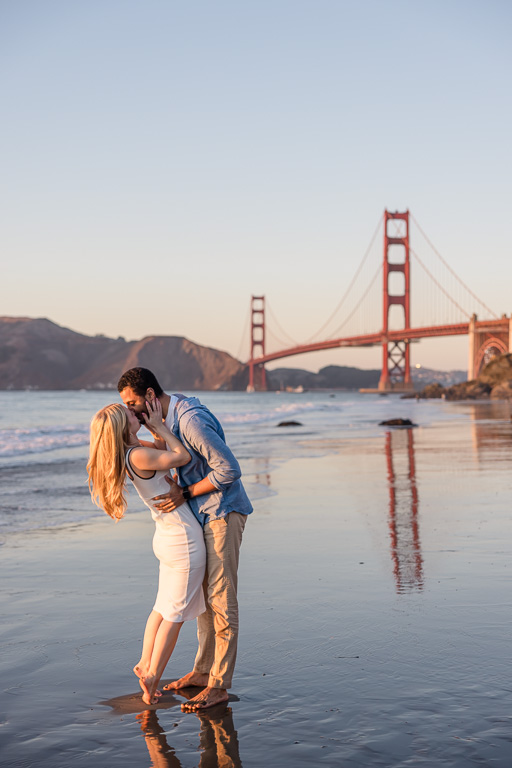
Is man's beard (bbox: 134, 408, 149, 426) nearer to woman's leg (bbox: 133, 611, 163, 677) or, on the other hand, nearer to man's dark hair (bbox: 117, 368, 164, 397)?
man's dark hair (bbox: 117, 368, 164, 397)

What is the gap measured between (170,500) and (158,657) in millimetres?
543

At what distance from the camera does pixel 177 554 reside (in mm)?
2895

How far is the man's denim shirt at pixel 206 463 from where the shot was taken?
9.40ft

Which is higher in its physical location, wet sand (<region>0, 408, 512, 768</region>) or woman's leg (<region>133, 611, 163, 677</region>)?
woman's leg (<region>133, 611, 163, 677</region>)

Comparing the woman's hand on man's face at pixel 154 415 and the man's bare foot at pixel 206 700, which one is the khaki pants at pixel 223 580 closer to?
the man's bare foot at pixel 206 700

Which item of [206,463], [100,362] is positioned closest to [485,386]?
[206,463]

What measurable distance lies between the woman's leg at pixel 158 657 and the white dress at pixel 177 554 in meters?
0.04

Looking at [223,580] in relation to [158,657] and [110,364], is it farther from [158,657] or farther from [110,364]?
[110,364]

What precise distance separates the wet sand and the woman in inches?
7.7

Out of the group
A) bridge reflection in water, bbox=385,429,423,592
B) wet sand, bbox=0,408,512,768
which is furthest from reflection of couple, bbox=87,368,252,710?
bridge reflection in water, bbox=385,429,423,592

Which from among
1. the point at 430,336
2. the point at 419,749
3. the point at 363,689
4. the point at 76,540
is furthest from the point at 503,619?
the point at 430,336

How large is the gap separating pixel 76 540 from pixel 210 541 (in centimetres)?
304

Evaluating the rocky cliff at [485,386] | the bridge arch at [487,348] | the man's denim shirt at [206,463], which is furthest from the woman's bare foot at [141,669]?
the bridge arch at [487,348]

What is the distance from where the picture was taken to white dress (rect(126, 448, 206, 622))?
288 cm
